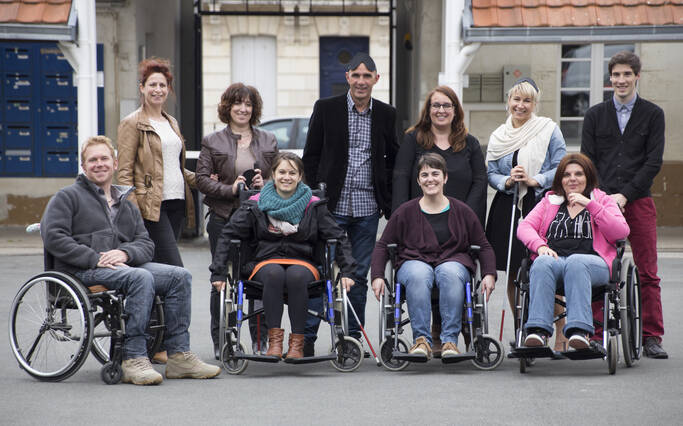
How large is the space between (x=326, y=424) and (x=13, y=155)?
1183 cm

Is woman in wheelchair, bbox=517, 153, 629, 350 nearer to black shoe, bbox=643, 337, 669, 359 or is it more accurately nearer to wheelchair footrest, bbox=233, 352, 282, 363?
black shoe, bbox=643, 337, 669, 359

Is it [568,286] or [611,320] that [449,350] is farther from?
[611,320]

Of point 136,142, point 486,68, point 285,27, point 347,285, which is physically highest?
point 285,27

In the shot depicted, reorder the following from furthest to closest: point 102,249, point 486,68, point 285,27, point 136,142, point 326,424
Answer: point 285,27 → point 486,68 → point 136,142 → point 102,249 → point 326,424

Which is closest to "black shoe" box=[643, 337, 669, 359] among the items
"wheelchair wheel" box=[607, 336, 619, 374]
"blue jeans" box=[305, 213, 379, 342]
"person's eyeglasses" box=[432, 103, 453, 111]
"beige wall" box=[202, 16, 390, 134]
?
"wheelchair wheel" box=[607, 336, 619, 374]

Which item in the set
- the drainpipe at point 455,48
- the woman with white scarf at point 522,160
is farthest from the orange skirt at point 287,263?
the drainpipe at point 455,48

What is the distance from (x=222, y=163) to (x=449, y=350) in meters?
1.99

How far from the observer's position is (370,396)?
5.96 metres

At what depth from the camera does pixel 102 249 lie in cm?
648

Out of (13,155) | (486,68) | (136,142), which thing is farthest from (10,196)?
(136,142)

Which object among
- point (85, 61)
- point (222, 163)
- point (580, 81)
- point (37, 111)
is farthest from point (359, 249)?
point (37, 111)

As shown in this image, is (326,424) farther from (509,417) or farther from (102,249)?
(102,249)

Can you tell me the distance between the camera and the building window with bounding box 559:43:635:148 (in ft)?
51.9

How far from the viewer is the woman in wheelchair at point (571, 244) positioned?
6445mm
